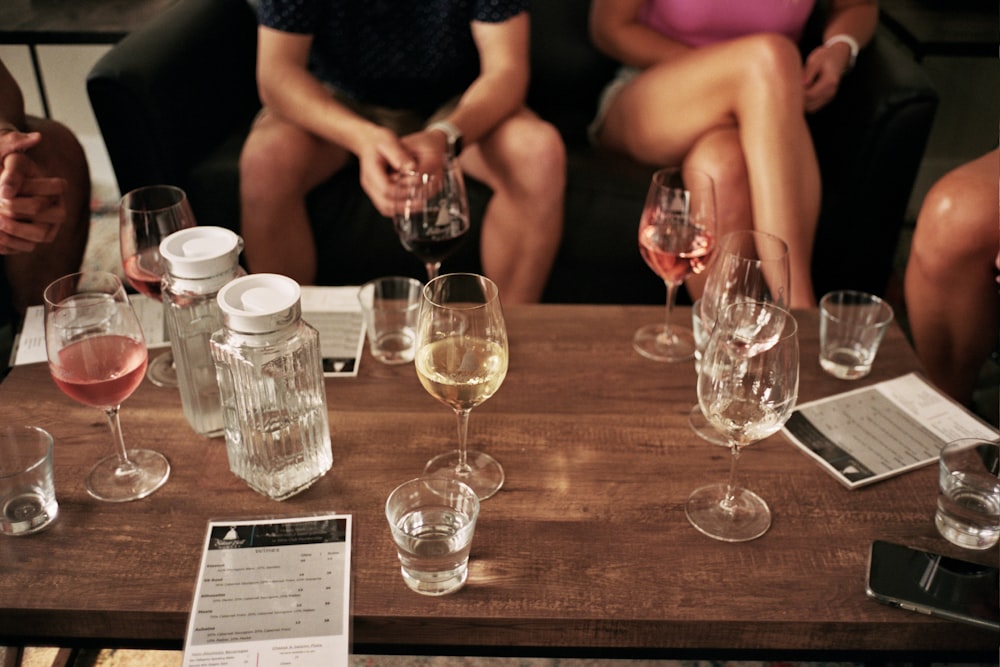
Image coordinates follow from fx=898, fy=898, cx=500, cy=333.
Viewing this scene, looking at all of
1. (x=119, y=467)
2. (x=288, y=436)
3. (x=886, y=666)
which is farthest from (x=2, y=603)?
(x=886, y=666)

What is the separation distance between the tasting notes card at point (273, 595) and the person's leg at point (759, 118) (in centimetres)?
110

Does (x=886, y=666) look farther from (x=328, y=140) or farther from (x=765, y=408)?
(x=328, y=140)

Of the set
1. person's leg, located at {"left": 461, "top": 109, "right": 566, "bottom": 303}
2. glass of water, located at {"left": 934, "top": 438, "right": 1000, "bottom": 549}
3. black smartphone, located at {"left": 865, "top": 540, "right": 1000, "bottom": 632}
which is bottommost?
person's leg, located at {"left": 461, "top": 109, "right": 566, "bottom": 303}

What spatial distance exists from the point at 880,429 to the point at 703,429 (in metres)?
0.22

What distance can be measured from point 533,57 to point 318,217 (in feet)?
2.55

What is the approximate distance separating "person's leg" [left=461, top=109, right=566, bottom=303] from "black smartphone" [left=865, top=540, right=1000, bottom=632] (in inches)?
49.0

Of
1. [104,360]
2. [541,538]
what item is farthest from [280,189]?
[541,538]

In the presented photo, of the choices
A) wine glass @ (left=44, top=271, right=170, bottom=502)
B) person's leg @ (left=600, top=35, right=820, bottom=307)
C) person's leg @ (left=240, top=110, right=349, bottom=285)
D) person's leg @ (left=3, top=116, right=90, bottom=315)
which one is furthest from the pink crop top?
wine glass @ (left=44, top=271, right=170, bottom=502)

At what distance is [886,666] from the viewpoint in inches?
55.6

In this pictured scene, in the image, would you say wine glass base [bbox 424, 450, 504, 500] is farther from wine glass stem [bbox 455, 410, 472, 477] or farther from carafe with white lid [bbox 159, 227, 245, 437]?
carafe with white lid [bbox 159, 227, 245, 437]

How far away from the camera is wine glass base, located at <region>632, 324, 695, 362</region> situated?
127 cm

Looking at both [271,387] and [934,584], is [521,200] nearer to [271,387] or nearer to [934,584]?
[271,387]

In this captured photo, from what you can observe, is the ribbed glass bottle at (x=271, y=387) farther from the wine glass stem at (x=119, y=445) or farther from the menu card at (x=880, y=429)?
the menu card at (x=880, y=429)

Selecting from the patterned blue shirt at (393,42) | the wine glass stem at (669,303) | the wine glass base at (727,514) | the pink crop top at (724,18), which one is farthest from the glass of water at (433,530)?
the pink crop top at (724,18)
